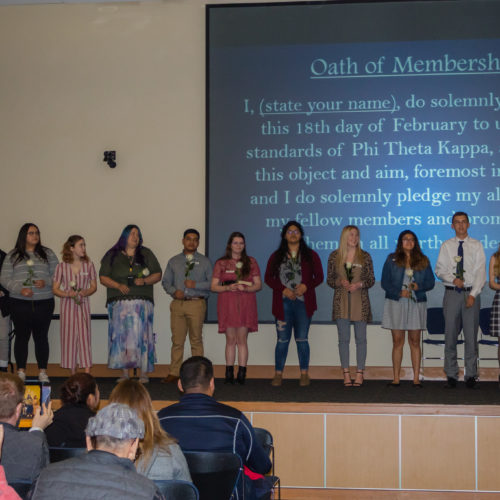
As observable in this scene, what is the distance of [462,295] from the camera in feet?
21.5

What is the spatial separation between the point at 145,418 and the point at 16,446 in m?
0.49

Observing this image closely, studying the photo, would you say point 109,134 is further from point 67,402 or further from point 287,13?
point 67,402

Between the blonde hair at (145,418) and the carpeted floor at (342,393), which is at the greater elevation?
the blonde hair at (145,418)

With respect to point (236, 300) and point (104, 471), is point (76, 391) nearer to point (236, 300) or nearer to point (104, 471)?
Answer: point (104, 471)

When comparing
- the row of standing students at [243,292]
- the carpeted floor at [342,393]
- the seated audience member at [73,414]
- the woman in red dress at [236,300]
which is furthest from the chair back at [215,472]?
the woman in red dress at [236,300]

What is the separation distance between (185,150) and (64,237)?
170 cm

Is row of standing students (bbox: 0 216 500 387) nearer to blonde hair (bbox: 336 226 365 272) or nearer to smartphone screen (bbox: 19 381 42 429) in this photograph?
blonde hair (bbox: 336 226 365 272)

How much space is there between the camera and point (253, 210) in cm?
802

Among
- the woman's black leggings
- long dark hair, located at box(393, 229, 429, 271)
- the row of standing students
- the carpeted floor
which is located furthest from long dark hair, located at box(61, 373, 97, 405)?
long dark hair, located at box(393, 229, 429, 271)

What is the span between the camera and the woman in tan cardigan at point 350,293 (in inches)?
262

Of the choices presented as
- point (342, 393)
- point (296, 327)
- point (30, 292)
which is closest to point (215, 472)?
point (342, 393)

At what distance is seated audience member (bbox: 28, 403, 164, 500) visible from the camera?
2012 mm

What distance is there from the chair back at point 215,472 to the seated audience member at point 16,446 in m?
0.56

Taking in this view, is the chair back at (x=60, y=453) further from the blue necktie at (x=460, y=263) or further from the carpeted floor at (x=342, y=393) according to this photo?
the blue necktie at (x=460, y=263)
